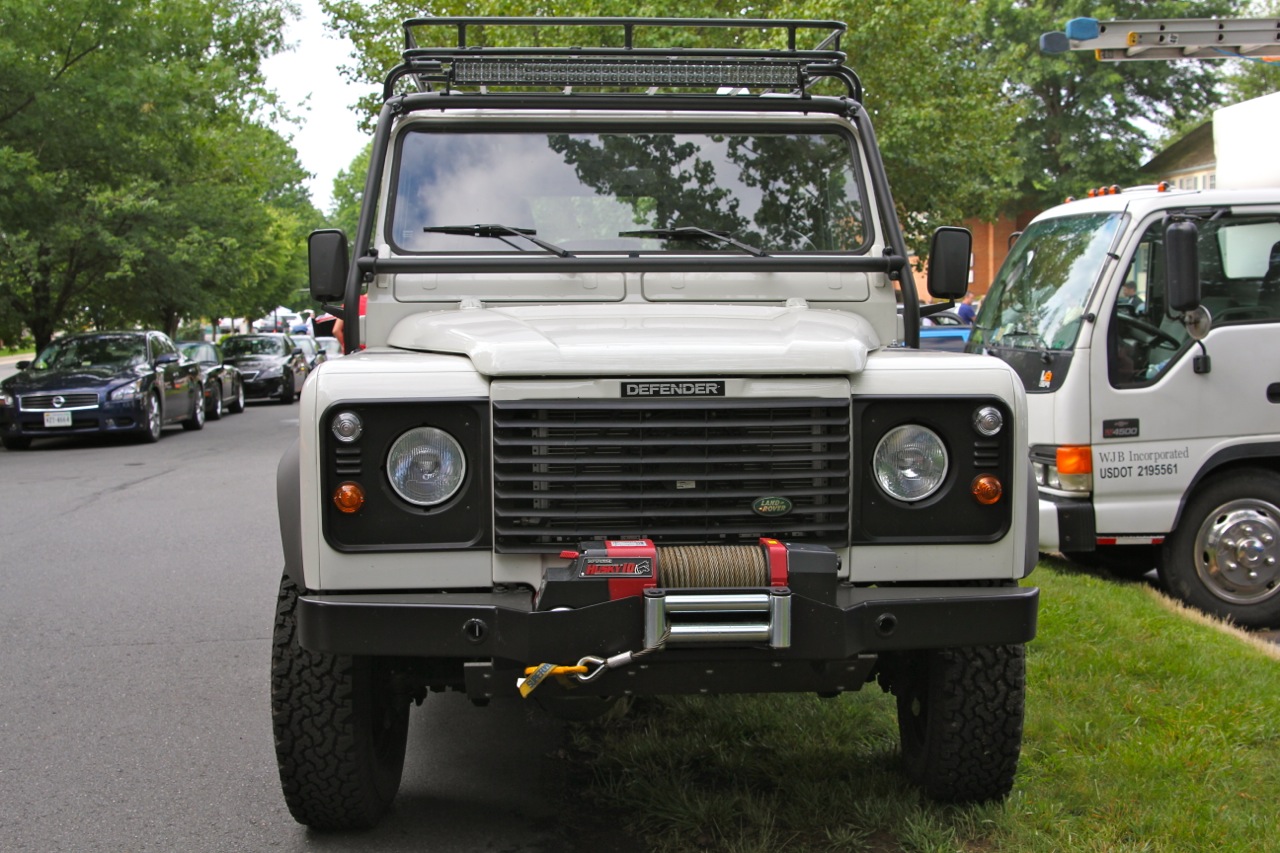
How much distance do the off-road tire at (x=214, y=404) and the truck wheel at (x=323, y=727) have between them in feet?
70.5

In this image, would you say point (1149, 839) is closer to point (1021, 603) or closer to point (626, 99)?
point (1021, 603)

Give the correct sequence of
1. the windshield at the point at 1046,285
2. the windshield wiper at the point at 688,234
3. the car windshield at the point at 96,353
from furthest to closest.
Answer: the car windshield at the point at 96,353
the windshield at the point at 1046,285
the windshield wiper at the point at 688,234

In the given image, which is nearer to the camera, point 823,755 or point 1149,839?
point 1149,839

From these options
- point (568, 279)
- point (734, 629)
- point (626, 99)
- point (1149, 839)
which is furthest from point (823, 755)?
point (626, 99)

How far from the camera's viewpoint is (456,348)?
4.11 meters

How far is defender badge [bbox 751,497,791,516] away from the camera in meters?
3.76

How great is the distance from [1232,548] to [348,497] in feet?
18.1

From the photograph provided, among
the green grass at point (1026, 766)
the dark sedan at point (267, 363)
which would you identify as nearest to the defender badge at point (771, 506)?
the green grass at point (1026, 766)

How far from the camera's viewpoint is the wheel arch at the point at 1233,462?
7.38m

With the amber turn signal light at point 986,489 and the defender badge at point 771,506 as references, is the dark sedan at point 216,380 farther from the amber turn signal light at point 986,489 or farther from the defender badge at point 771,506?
the amber turn signal light at point 986,489

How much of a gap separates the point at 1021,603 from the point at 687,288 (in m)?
1.76

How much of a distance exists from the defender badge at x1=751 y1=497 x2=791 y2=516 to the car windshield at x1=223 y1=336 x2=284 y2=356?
29.0 meters

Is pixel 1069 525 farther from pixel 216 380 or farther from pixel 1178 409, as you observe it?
pixel 216 380

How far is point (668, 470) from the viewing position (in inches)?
147
